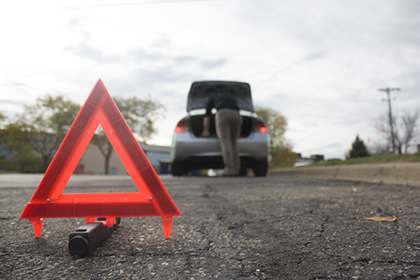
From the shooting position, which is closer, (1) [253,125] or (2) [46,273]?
(2) [46,273]

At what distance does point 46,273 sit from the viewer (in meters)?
1.11

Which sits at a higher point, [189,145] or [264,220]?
[189,145]

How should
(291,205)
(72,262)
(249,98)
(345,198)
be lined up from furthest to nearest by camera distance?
(249,98)
(345,198)
(291,205)
(72,262)

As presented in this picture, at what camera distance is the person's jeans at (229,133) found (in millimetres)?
6059

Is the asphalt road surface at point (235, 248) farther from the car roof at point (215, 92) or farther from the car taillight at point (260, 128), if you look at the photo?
the car roof at point (215, 92)

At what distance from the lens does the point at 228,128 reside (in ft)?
20.0

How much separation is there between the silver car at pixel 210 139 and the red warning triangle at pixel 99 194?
4.68 metres

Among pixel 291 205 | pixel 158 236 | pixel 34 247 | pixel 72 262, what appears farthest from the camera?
pixel 291 205

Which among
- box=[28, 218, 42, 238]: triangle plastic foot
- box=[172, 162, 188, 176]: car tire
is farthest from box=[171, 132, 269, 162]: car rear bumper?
box=[28, 218, 42, 238]: triangle plastic foot

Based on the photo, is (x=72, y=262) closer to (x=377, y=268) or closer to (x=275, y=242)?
(x=275, y=242)

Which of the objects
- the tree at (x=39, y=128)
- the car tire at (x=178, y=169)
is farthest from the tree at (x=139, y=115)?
the car tire at (x=178, y=169)

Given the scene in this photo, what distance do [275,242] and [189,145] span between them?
4765mm

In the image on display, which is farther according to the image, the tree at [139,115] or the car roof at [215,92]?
the tree at [139,115]

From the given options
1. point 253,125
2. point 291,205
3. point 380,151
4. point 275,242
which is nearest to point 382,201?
point 291,205
